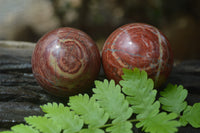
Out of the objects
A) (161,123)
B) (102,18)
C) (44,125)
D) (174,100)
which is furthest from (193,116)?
(102,18)

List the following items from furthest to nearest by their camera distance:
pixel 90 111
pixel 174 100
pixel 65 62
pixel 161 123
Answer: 1. pixel 65 62
2. pixel 174 100
3. pixel 90 111
4. pixel 161 123

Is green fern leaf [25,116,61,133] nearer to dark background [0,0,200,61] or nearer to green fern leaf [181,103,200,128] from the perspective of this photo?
green fern leaf [181,103,200,128]

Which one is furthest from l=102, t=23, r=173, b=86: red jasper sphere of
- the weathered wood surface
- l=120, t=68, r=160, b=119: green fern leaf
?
the weathered wood surface

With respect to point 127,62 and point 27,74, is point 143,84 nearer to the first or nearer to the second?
point 127,62

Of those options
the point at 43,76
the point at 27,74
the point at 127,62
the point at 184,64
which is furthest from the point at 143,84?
the point at 184,64

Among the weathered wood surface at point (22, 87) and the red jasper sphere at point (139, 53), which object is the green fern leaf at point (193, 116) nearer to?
the weathered wood surface at point (22, 87)

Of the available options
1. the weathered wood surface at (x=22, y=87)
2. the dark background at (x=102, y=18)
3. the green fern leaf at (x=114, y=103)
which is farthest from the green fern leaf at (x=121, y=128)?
the dark background at (x=102, y=18)

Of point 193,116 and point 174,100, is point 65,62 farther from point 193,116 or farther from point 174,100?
point 193,116
